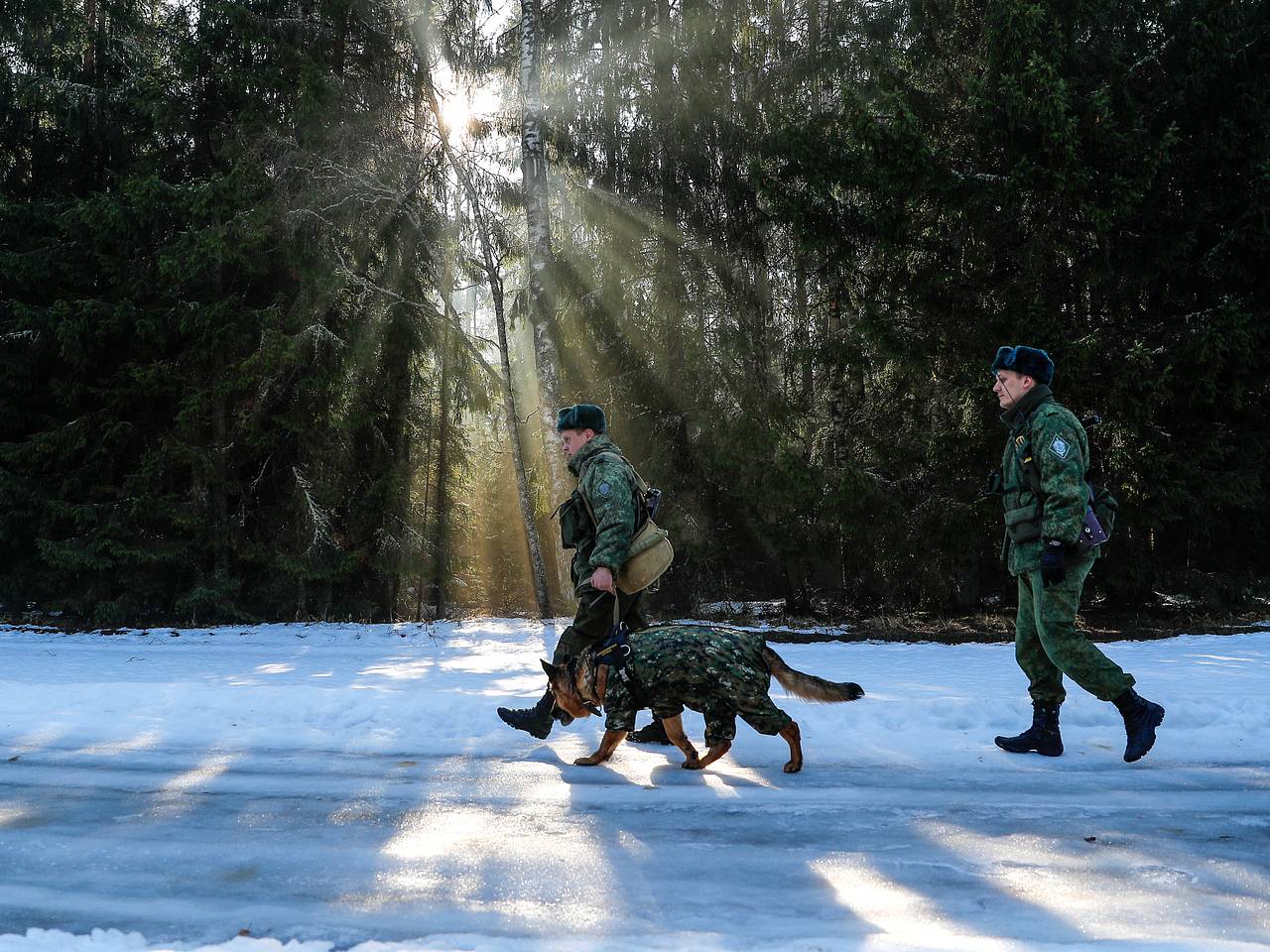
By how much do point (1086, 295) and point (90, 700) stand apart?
1135 centimetres

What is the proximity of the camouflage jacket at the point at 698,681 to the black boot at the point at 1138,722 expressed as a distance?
175 cm

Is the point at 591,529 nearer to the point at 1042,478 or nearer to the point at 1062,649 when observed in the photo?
the point at 1042,478

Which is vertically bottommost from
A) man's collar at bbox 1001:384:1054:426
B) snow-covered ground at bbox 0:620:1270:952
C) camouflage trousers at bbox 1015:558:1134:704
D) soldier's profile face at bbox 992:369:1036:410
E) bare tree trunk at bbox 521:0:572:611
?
snow-covered ground at bbox 0:620:1270:952

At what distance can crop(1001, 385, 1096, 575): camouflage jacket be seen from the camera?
4578 mm

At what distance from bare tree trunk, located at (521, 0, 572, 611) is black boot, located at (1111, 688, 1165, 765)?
29.3ft

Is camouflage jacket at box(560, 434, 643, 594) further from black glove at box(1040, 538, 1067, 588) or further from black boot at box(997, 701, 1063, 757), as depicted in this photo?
black boot at box(997, 701, 1063, 757)

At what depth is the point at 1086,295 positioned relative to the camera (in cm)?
1134

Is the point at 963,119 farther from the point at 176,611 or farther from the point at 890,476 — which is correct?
the point at 176,611

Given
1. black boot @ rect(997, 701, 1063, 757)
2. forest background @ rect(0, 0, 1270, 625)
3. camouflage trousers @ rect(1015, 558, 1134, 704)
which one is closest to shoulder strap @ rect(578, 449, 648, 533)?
camouflage trousers @ rect(1015, 558, 1134, 704)

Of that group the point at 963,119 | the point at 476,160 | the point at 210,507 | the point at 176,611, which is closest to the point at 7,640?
the point at 176,611

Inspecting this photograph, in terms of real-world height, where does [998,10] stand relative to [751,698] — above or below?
above

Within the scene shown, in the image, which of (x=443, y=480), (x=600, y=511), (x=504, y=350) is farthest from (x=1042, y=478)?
(x=443, y=480)

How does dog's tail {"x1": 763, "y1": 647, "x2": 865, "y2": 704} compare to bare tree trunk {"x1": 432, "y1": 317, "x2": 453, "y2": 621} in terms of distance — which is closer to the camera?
dog's tail {"x1": 763, "y1": 647, "x2": 865, "y2": 704}

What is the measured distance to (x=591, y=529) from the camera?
5359mm
